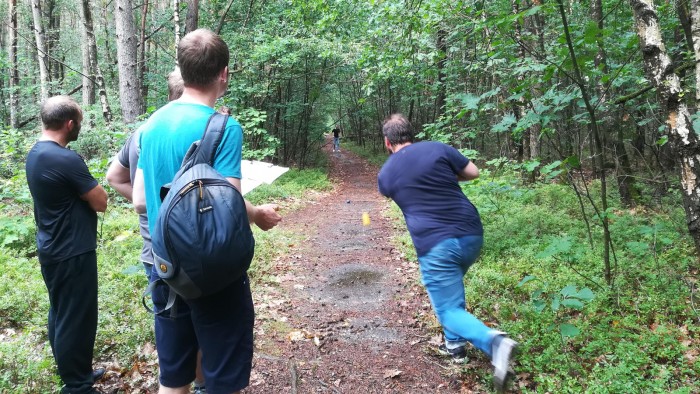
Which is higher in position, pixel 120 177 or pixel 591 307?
pixel 120 177

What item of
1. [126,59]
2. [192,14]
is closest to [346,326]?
[126,59]

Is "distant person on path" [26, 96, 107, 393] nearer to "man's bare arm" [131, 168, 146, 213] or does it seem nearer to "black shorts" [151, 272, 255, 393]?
"man's bare arm" [131, 168, 146, 213]

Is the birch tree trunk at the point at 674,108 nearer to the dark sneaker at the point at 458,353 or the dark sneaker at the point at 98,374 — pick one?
the dark sneaker at the point at 458,353

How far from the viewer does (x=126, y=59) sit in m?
8.45

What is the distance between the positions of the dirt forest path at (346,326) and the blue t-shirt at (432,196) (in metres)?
1.17

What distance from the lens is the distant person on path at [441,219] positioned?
328cm

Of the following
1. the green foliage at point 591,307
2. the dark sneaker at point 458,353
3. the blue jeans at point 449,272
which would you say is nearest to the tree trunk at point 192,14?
the green foliage at point 591,307

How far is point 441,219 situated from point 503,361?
3.62 ft

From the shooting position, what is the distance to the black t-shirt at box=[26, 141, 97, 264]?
9.27 ft

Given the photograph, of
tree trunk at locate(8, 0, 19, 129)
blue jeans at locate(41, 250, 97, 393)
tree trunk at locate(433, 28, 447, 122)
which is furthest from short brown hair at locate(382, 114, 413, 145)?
tree trunk at locate(8, 0, 19, 129)

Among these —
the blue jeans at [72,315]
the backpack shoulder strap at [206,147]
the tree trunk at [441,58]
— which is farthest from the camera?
the tree trunk at [441,58]

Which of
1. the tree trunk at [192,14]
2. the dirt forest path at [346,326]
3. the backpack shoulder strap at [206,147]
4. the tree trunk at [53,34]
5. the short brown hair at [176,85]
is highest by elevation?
the tree trunk at [53,34]

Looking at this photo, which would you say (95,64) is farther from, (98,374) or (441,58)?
(98,374)

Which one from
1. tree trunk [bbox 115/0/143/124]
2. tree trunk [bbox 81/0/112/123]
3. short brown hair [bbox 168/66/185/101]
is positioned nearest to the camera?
short brown hair [bbox 168/66/185/101]
